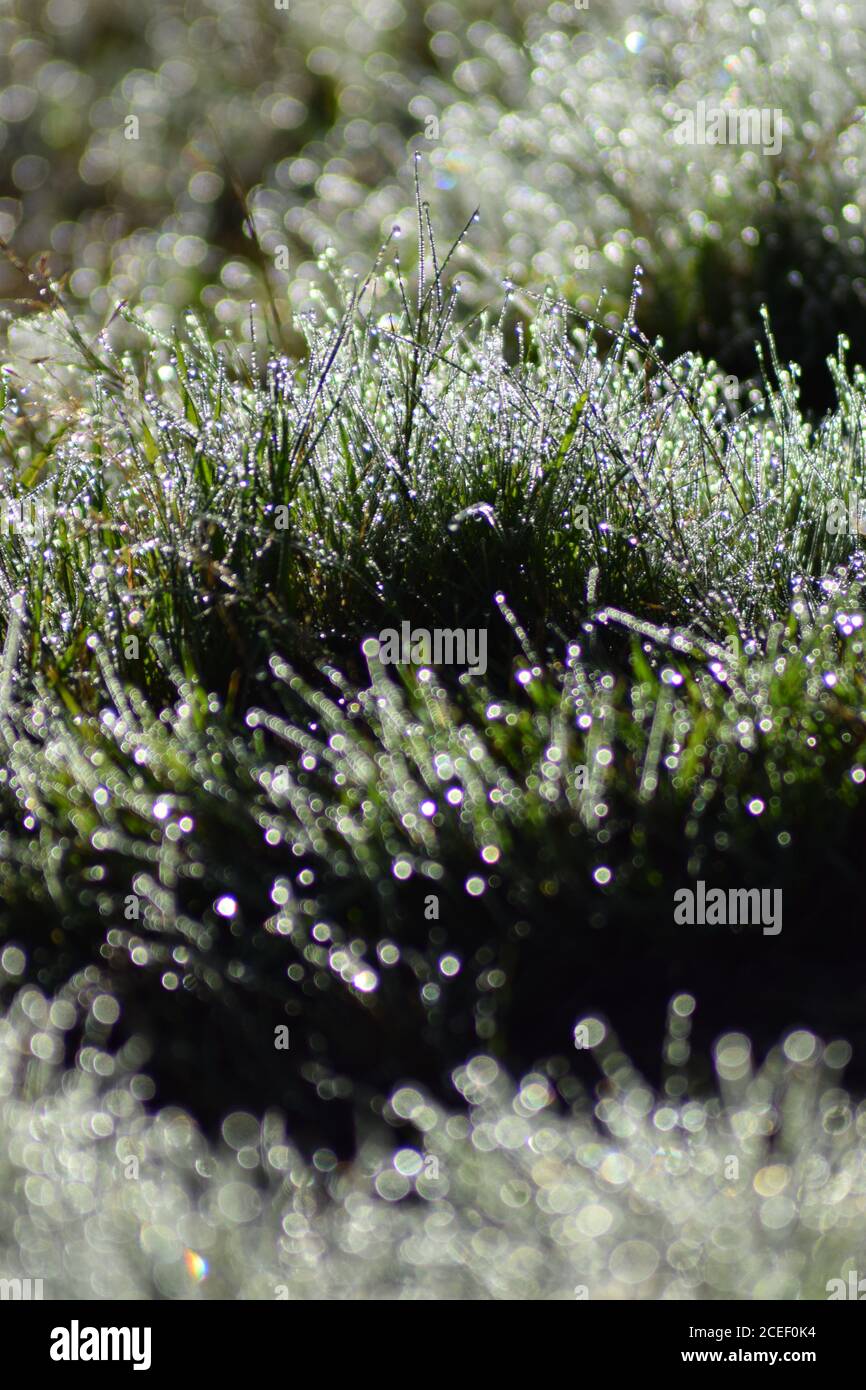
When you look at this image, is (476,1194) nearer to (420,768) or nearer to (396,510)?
(420,768)

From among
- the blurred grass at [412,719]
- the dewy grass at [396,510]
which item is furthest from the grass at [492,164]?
the blurred grass at [412,719]

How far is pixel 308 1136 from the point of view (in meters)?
2.21

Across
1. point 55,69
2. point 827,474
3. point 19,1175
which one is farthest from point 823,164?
point 55,69

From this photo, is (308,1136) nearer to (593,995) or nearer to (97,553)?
(593,995)

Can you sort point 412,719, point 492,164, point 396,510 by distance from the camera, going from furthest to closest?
1. point 492,164
2. point 396,510
3. point 412,719

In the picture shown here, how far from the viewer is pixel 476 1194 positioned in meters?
1.88

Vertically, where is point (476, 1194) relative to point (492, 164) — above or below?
below

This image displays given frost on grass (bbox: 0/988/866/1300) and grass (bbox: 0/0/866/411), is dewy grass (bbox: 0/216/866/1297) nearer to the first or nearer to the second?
frost on grass (bbox: 0/988/866/1300)

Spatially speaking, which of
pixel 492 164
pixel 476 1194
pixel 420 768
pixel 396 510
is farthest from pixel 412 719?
pixel 492 164

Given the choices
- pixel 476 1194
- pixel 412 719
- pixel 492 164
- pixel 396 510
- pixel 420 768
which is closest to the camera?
pixel 476 1194

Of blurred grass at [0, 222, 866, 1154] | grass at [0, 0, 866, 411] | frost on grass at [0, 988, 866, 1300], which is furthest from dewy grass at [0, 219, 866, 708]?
frost on grass at [0, 988, 866, 1300]

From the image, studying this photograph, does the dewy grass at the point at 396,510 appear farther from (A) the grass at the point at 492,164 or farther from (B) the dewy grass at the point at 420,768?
(A) the grass at the point at 492,164

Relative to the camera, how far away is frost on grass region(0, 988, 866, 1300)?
1.72 meters


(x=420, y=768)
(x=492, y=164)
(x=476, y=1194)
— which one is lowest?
(x=476, y=1194)
